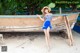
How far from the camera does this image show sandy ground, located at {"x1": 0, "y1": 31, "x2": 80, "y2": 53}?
6789mm

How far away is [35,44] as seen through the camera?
23.5ft

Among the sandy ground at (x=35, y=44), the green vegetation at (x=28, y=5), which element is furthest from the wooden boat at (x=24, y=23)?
the green vegetation at (x=28, y=5)

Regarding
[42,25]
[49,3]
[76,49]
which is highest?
[49,3]

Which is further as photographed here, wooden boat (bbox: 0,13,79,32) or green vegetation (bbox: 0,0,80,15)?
green vegetation (bbox: 0,0,80,15)

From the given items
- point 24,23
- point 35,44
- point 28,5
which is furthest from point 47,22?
point 28,5

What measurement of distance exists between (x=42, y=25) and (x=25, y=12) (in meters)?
1.64

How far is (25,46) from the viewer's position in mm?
7039

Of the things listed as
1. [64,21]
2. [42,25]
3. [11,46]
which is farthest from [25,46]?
[64,21]

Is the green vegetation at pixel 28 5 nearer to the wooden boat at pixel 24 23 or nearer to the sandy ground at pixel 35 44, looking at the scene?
the wooden boat at pixel 24 23

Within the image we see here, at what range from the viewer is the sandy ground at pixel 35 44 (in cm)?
679

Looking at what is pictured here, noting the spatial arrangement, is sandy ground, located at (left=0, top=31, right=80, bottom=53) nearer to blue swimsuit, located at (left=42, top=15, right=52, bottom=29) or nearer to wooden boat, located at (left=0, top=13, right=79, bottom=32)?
wooden boat, located at (left=0, top=13, right=79, bottom=32)

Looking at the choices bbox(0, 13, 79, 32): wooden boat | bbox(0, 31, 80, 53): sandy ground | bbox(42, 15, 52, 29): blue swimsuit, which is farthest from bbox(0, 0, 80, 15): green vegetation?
bbox(42, 15, 52, 29): blue swimsuit

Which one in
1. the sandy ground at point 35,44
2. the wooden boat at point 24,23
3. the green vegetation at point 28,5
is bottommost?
the sandy ground at point 35,44

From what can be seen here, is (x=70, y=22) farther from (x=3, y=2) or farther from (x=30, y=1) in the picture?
(x=3, y=2)
